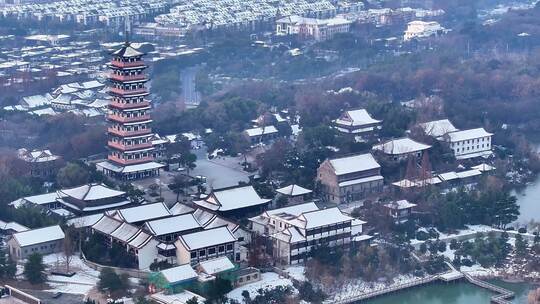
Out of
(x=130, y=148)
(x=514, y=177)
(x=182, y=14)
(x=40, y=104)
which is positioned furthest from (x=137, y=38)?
(x=514, y=177)

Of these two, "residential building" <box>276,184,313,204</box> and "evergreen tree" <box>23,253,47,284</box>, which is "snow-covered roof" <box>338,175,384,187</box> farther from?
"evergreen tree" <box>23,253,47,284</box>

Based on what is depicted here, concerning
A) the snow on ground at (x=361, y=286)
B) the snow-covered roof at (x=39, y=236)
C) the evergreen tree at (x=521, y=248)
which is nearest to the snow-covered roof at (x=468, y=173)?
the evergreen tree at (x=521, y=248)

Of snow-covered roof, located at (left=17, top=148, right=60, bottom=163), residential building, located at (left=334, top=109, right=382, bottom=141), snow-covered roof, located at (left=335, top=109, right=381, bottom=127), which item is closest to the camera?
snow-covered roof, located at (left=17, top=148, right=60, bottom=163)

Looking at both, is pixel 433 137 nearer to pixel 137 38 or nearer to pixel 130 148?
pixel 130 148

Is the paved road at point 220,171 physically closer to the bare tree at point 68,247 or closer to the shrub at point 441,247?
the bare tree at point 68,247

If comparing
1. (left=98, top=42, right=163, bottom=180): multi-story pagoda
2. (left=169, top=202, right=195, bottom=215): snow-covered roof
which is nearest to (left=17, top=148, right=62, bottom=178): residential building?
(left=98, top=42, right=163, bottom=180): multi-story pagoda

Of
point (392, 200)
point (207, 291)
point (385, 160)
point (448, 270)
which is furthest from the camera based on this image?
point (385, 160)
